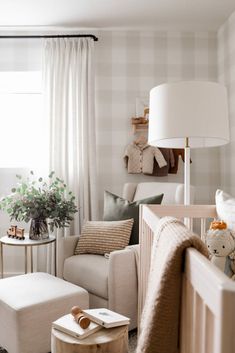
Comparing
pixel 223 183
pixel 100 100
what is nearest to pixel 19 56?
pixel 100 100

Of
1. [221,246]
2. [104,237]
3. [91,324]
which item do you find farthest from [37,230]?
[221,246]

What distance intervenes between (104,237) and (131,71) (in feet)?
5.48

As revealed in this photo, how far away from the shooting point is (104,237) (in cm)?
278

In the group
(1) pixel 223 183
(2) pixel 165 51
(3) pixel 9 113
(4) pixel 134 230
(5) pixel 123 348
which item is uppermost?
(2) pixel 165 51

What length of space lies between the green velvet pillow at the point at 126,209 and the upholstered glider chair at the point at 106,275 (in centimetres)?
27

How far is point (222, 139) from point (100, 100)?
198cm

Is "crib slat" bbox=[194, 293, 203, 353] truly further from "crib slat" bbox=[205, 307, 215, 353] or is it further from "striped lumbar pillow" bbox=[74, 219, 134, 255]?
"striped lumbar pillow" bbox=[74, 219, 134, 255]

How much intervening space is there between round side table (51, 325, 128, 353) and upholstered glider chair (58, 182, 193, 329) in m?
0.72

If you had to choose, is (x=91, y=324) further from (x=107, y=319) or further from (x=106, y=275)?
(x=106, y=275)

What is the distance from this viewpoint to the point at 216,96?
181 cm

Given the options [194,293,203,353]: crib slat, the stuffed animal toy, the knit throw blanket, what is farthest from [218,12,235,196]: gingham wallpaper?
[194,293,203,353]: crib slat

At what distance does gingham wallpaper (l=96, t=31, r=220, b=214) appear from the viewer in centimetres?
364

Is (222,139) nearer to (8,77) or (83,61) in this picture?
(83,61)

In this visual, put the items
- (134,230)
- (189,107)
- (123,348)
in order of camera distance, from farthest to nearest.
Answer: (134,230) → (189,107) → (123,348)
